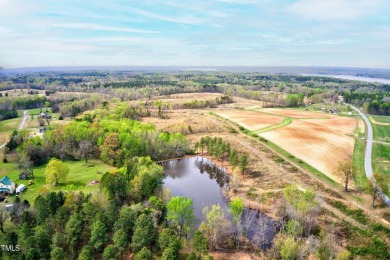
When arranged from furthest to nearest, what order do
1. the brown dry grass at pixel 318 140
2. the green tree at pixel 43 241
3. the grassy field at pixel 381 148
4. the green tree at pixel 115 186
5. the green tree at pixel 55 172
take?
the brown dry grass at pixel 318 140
the grassy field at pixel 381 148
the green tree at pixel 55 172
the green tree at pixel 115 186
the green tree at pixel 43 241

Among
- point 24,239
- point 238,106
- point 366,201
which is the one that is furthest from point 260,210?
point 238,106

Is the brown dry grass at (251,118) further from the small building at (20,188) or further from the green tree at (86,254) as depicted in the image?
the green tree at (86,254)

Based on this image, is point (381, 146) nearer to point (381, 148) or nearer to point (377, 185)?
point (381, 148)

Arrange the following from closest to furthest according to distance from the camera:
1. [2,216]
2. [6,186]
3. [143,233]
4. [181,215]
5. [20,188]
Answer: [143,233] < [2,216] < [181,215] < [6,186] < [20,188]

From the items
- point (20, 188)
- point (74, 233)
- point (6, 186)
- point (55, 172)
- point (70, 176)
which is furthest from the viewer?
point (70, 176)

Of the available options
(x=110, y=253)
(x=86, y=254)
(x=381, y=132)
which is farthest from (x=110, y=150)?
(x=381, y=132)

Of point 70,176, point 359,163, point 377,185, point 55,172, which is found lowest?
point 70,176

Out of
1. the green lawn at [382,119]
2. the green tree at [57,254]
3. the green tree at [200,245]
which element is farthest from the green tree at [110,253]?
the green lawn at [382,119]
